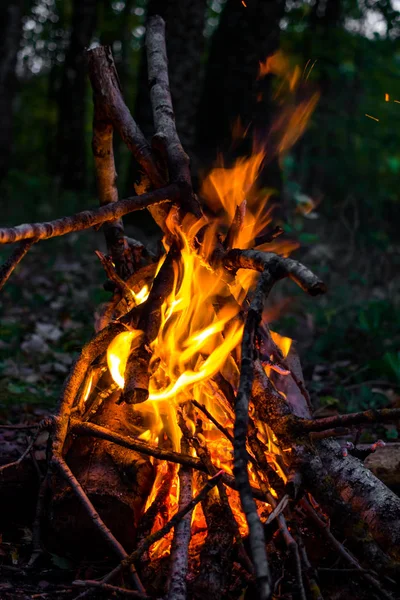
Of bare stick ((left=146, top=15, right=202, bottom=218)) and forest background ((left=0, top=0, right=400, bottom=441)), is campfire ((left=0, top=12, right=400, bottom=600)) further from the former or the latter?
forest background ((left=0, top=0, right=400, bottom=441))

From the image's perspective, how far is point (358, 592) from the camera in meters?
2.17

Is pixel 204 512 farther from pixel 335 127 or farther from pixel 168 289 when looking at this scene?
pixel 335 127

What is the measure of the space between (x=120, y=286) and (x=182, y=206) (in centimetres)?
55

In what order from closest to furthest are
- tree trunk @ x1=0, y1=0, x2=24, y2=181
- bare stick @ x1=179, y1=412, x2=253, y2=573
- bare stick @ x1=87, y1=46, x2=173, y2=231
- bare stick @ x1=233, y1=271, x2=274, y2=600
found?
bare stick @ x1=233, y1=271, x2=274, y2=600
bare stick @ x1=179, y1=412, x2=253, y2=573
bare stick @ x1=87, y1=46, x2=173, y2=231
tree trunk @ x1=0, y1=0, x2=24, y2=181

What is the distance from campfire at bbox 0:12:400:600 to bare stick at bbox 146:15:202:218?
0.03 feet

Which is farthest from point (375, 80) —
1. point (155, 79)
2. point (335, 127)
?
point (155, 79)

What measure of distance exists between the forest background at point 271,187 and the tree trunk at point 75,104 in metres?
0.03

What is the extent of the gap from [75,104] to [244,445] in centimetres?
1251

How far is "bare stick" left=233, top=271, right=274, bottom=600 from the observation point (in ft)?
5.00

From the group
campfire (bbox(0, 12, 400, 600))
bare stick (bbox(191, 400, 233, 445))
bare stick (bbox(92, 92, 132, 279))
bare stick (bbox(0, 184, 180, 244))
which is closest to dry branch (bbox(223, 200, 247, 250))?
campfire (bbox(0, 12, 400, 600))

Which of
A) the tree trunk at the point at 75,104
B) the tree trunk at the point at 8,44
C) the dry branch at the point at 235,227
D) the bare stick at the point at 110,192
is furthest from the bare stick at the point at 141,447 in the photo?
the tree trunk at the point at 75,104

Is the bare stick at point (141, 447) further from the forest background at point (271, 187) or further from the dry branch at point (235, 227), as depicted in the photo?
the forest background at point (271, 187)

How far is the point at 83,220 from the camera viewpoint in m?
2.25

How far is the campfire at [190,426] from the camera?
211cm
